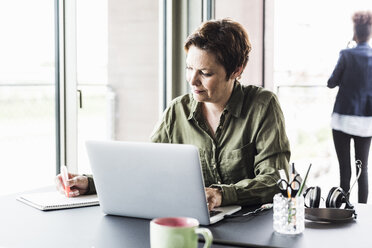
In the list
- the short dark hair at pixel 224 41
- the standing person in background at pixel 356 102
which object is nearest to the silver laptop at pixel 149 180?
the short dark hair at pixel 224 41

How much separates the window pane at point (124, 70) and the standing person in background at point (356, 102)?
1270 mm

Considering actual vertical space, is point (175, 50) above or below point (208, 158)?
above

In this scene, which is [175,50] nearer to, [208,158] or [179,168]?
[208,158]

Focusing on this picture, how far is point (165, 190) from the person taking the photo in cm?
135

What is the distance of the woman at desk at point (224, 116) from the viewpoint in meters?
1.86

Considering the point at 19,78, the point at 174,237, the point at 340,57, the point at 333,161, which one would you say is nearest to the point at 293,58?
the point at 340,57

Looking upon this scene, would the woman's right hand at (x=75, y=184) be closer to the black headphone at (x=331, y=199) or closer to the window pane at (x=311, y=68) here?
the black headphone at (x=331, y=199)

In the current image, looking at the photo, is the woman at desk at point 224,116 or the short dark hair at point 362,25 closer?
the woman at desk at point 224,116

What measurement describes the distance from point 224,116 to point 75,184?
0.59 m

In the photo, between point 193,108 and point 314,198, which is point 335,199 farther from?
point 193,108

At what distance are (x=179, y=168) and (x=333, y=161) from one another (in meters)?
2.84

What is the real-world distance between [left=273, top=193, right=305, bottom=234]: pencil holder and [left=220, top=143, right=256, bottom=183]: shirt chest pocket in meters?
0.54

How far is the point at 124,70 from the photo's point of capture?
12.3ft

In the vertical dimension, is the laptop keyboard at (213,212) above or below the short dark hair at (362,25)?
below
